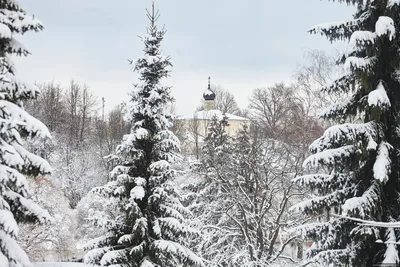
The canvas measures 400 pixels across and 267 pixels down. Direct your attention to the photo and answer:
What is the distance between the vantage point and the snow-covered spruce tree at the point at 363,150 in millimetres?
7375

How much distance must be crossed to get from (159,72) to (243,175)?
851cm

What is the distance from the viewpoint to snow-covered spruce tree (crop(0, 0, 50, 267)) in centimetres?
634

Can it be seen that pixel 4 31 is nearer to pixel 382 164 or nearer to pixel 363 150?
pixel 363 150

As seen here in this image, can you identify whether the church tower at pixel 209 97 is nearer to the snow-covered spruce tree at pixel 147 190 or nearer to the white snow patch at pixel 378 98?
the snow-covered spruce tree at pixel 147 190

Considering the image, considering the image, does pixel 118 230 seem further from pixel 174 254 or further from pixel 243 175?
pixel 243 175

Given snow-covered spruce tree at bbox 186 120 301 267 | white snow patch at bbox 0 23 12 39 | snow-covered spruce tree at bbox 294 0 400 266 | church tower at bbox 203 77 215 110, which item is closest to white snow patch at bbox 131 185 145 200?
snow-covered spruce tree at bbox 294 0 400 266

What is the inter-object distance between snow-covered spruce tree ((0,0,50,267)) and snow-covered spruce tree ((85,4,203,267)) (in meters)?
4.53

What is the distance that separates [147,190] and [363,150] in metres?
5.90

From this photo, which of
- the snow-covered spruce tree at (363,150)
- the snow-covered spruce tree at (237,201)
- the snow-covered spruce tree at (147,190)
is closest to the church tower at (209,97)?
the snow-covered spruce tree at (237,201)

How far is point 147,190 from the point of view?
39.4 ft

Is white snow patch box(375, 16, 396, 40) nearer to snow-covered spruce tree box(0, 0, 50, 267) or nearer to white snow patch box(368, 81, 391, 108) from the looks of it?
white snow patch box(368, 81, 391, 108)

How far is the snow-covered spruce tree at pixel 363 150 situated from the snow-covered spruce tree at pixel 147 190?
415cm

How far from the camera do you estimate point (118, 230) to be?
12039 millimetres

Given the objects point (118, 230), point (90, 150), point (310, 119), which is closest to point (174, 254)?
point (118, 230)
